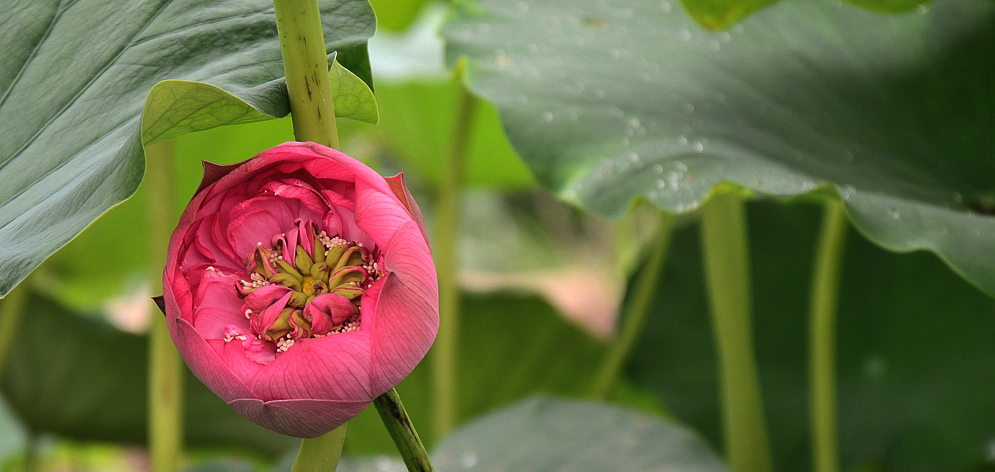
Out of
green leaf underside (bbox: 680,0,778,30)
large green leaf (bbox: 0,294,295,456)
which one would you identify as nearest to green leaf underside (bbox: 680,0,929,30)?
green leaf underside (bbox: 680,0,778,30)

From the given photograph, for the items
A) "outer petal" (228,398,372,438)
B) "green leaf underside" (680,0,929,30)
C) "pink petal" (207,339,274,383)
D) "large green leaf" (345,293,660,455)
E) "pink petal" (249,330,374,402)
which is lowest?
"large green leaf" (345,293,660,455)

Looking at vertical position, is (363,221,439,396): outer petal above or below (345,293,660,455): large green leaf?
above

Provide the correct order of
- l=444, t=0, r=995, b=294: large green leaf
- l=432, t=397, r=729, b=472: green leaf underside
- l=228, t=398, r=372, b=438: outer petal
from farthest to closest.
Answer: l=432, t=397, r=729, b=472: green leaf underside
l=444, t=0, r=995, b=294: large green leaf
l=228, t=398, r=372, b=438: outer petal

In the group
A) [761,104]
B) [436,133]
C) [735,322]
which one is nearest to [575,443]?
[735,322]

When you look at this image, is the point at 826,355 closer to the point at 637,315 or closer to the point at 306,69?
the point at 637,315

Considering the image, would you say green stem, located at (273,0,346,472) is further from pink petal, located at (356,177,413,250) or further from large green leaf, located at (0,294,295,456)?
large green leaf, located at (0,294,295,456)

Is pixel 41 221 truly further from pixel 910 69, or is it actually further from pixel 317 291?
pixel 910 69

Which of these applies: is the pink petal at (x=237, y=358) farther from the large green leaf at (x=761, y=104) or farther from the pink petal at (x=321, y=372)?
the large green leaf at (x=761, y=104)
